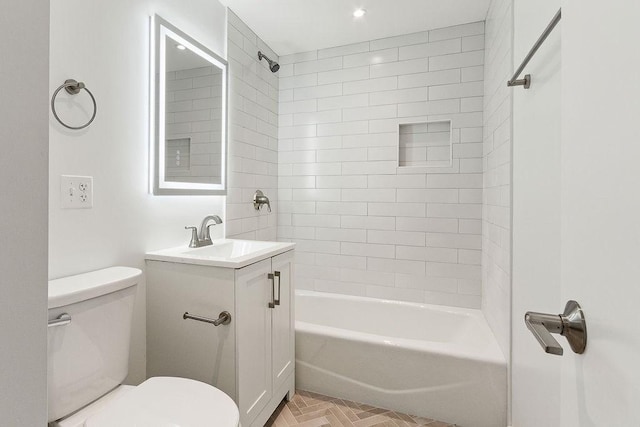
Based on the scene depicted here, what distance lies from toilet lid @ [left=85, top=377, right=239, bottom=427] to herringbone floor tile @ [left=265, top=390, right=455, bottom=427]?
797mm

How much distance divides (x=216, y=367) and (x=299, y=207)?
1680 mm

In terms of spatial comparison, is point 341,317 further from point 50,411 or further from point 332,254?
point 50,411

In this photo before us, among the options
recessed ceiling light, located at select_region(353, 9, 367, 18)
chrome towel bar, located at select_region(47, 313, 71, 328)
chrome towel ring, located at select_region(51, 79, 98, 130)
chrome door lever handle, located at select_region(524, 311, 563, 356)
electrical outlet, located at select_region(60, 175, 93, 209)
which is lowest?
chrome towel bar, located at select_region(47, 313, 71, 328)

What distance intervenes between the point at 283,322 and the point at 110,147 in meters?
1.25

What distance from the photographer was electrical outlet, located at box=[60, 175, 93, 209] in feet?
A: 3.94

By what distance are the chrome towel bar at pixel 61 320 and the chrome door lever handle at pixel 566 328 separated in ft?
4.12

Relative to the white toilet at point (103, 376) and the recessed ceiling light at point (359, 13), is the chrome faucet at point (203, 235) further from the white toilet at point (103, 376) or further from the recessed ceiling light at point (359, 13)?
the recessed ceiling light at point (359, 13)

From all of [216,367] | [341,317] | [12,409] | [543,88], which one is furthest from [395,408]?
[12,409]

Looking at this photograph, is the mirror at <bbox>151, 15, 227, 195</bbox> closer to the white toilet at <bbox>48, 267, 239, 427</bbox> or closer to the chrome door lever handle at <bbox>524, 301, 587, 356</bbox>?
the white toilet at <bbox>48, 267, 239, 427</bbox>

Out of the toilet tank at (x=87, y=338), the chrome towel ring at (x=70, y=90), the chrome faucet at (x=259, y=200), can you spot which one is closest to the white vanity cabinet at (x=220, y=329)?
the toilet tank at (x=87, y=338)

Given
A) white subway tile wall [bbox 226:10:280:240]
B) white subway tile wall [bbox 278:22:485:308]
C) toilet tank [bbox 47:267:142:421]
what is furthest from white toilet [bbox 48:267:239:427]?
white subway tile wall [bbox 278:22:485:308]

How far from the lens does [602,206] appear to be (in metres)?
0.44

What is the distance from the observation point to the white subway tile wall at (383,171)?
237 centimetres

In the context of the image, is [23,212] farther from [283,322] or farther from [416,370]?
[416,370]
